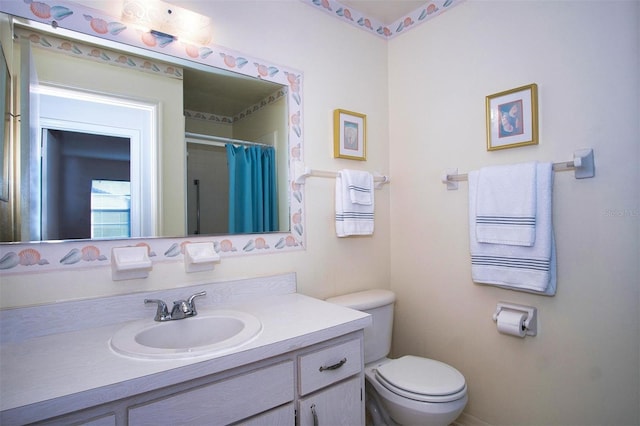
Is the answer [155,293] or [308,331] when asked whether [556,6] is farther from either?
[155,293]

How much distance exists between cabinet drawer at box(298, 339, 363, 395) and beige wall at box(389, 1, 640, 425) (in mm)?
842

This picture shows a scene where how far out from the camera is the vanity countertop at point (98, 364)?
71 cm

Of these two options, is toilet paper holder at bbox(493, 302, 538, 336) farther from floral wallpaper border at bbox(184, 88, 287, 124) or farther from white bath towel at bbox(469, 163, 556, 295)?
floral wallpaper border at bbox(184, 88, 287, 124)

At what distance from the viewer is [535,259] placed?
4.68 feet

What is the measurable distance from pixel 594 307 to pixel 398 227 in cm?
102

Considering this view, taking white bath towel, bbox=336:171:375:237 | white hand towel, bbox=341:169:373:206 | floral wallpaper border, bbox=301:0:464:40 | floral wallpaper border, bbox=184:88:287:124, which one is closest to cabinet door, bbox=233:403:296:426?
white bath towel, bbox=336:171:375:237

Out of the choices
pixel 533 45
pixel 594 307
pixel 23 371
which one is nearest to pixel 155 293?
pixel 23 371

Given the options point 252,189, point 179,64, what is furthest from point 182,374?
point 179,64

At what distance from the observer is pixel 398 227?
2.11 m

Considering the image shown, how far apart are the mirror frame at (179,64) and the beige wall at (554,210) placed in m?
0.75

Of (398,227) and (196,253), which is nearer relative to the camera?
(196,253)

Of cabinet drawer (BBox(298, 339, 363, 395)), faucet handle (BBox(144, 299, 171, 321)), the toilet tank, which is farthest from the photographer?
the toilet tank

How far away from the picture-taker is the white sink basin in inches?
36.9

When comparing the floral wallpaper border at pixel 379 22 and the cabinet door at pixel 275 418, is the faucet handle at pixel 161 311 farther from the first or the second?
the floral wallpaper border at pixel 379 22
